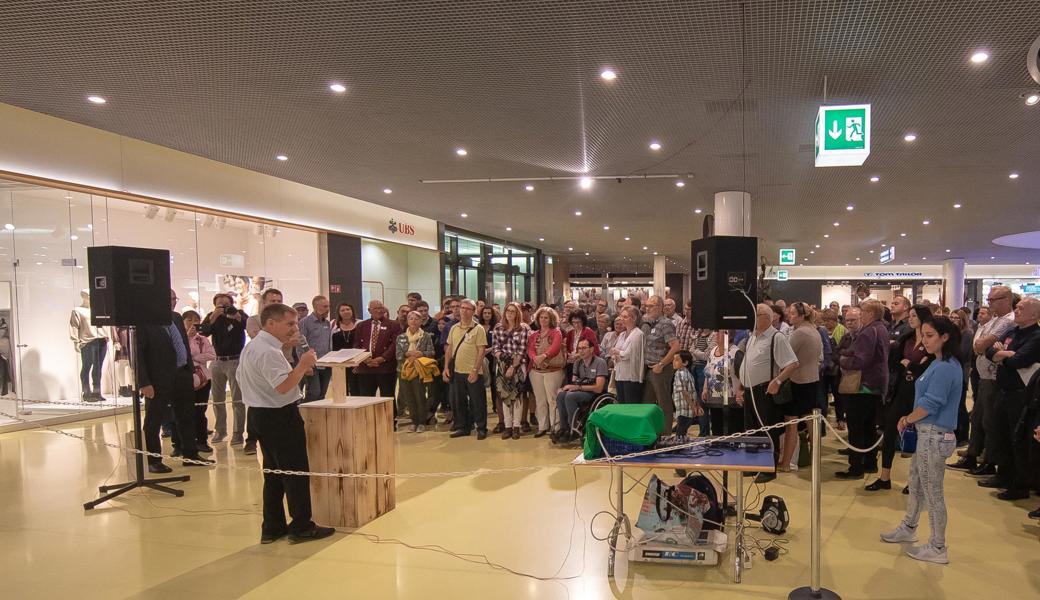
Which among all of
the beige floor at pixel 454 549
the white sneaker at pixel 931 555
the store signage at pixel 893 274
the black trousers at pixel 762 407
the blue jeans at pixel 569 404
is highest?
the store signage at pixel 893 274

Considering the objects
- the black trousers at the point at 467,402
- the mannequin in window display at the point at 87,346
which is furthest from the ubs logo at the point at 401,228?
the black trousers at the point at 467,402

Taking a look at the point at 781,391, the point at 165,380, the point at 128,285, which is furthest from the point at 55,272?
the point at 781,391

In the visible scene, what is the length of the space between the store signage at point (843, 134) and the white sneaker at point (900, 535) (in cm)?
310

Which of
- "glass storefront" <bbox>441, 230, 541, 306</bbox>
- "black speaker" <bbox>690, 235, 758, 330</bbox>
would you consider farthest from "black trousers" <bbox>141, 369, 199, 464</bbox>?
"glass storefront" <bbox>441, 230, 541, 306</bbox>

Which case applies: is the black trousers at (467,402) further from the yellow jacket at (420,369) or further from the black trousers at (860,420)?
the black trousers at (860,420)

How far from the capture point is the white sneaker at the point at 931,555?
3.41 meters

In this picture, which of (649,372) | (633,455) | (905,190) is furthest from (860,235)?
(633,455)

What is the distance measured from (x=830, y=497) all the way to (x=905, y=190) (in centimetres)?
851

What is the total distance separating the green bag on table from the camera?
3.24m

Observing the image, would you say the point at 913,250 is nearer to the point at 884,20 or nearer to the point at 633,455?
the point at 884,20

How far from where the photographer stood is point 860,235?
17844 millimetres

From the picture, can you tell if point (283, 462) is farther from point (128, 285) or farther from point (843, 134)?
point (843, 134)

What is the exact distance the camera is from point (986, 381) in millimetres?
5137

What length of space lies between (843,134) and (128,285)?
6354 millimetres
